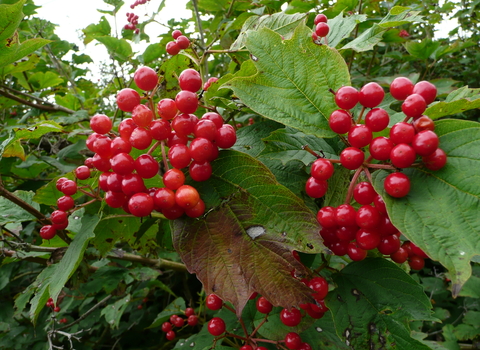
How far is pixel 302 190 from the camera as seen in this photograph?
4.24ft

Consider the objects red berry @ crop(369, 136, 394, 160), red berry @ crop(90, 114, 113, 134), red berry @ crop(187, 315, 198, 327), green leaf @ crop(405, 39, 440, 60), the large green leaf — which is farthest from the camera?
green leaf @ crop(405, 39, 440, 60)

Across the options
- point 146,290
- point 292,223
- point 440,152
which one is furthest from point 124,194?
point 146,290

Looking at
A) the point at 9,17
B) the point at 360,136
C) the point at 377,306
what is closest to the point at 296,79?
the point at 360,136

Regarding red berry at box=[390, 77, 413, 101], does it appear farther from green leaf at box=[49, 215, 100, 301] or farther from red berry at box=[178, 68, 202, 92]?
green leaf at box=[49, 215, 100, 301]

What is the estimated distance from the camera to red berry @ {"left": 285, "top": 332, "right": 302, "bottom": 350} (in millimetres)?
1480

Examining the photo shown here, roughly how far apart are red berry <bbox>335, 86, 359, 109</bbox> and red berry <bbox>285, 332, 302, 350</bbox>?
104 cm

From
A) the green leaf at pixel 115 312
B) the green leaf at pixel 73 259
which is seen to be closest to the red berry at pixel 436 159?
the green leaf at pixel 73 259

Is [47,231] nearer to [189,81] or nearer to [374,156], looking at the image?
[189,81]

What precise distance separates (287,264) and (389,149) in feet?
1.43

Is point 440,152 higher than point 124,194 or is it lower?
higher

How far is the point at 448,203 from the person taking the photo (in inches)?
35.3

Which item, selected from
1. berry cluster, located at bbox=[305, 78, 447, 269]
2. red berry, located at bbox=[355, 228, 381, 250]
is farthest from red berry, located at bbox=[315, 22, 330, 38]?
red berry, located at bbox=[355, 228, 381, 250]

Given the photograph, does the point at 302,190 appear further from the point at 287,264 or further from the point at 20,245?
the point at 20,245

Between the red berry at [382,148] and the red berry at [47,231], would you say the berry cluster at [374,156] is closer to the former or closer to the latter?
the red berry at [382,148]
